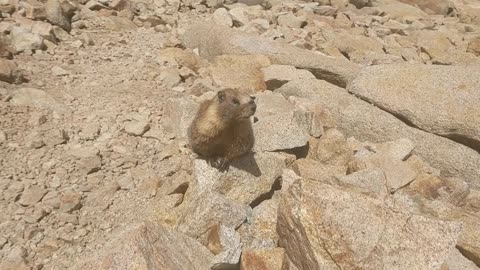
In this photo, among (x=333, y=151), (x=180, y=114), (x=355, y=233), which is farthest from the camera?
(x=180, y=114)

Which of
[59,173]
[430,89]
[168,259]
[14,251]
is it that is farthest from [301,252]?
[430,89]

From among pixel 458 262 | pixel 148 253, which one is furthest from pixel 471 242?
pixel 148 253

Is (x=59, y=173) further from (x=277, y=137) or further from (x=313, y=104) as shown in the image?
(x=313, y=104)

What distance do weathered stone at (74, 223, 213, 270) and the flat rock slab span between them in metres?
4.27

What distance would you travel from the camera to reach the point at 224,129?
5441mm

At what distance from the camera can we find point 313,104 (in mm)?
7395

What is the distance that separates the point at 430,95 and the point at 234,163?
11.7ft

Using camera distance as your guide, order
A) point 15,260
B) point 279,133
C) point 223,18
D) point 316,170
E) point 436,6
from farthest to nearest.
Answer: point 436,6
point 223,18
point 279,133
point 316,170
point 15,260

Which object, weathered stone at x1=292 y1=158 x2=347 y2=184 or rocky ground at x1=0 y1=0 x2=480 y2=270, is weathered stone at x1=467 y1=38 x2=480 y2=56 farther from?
weathered stone at x1=292 y1=158 x2=347 y2=184

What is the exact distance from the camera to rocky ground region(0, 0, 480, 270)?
4.43m

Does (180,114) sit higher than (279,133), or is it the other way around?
(279,133)

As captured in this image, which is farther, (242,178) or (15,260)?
(242,178)

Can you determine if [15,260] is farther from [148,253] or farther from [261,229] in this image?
[261,229]

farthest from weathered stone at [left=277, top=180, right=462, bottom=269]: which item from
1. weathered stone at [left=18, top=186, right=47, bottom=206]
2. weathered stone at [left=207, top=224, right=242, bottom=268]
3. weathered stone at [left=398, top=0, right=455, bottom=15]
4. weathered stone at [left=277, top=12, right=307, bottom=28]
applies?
weathered stone at [left=398, top=0, right=455, bottom=15]
